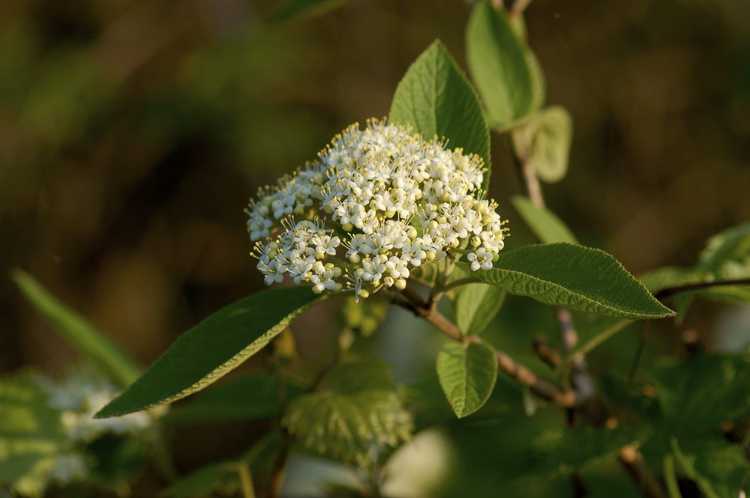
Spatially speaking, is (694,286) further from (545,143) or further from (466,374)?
(545,143)

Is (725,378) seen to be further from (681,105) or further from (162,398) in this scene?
(681,105)

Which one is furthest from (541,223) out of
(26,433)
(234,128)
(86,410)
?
(234,128)

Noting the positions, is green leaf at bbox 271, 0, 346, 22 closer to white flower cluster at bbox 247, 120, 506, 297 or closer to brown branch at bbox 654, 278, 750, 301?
white flower cluster at bbox 247, 120, 506, 297

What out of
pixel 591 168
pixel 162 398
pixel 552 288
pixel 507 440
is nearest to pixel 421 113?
pixel 552 288

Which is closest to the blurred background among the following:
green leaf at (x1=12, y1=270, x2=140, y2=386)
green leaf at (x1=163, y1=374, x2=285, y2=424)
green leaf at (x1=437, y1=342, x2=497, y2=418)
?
green leaf at (x1=12, y1=270, x2=140, y2=386)

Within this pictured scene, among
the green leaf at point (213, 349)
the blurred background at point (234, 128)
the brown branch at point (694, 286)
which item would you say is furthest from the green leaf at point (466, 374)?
the blurred background at point (234, 128)
